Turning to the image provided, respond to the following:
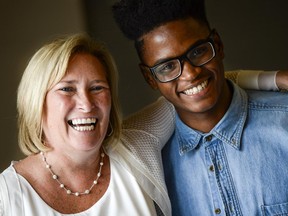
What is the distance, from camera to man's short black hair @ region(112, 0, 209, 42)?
1118 mm

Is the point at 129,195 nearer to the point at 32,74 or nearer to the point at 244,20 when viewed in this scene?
the point at 32,74

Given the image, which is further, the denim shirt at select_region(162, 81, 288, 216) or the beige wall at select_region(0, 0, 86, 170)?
the beige wall at select_region(0, 0, 86, 170)

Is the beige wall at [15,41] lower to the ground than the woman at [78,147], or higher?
higher

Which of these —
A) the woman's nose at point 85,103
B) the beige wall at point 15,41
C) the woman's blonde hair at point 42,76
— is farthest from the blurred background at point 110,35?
the woman's nose at point 85,103

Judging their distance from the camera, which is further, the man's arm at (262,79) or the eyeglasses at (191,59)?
the man's arm at (262,79)

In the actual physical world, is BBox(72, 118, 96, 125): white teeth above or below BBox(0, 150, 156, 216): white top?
above

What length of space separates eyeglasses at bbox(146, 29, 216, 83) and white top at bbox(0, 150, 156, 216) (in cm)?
33

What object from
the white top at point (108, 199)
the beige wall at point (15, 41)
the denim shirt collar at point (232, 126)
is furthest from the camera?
the beige wall at point (15, 41)

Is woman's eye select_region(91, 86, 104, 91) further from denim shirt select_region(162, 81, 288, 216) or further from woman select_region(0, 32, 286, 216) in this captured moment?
denim shirt select_region(162, 81, 288, 216)

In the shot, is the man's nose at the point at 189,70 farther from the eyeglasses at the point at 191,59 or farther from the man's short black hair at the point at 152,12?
the man's short black hair at the point at 152,12

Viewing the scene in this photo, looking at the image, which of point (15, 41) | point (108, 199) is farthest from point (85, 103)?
point (15, 41)

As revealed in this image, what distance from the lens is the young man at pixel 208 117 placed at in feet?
3.65

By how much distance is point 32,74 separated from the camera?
1122 millimetres

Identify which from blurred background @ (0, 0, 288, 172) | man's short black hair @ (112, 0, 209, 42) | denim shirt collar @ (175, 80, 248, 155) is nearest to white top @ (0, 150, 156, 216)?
denim shirt collar @ (175, 80, 248, 155)
